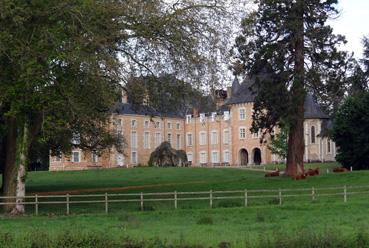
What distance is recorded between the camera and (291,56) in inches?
1829

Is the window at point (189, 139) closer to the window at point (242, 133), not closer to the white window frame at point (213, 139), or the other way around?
the white window frame at point (213, 139)

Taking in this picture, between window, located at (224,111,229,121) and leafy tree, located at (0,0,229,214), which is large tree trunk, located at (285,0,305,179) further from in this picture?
window, located at (224,111,229,121)

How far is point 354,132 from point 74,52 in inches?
1614

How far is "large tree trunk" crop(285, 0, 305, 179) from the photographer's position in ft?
146

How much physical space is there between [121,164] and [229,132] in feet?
58.8

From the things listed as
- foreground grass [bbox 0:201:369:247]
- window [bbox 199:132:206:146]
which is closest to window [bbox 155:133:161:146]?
window [bbox 199:132:206:146]

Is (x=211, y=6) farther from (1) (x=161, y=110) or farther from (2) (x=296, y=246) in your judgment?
(2) (x=296, y=246)

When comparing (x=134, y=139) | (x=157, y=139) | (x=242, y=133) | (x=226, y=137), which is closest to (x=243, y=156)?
(x=242, y=133)

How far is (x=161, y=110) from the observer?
30.6 m

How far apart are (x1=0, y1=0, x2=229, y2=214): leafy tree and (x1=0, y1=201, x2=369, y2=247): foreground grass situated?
179 inches

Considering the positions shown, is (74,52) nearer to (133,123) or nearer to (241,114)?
(241,114)

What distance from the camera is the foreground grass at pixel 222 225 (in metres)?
14.3

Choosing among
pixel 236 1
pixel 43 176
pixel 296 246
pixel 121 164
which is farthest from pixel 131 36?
pixel 121 164

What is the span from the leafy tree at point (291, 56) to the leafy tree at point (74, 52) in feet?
57.3
